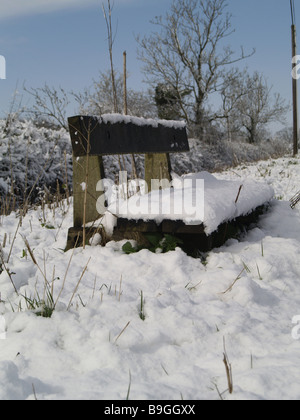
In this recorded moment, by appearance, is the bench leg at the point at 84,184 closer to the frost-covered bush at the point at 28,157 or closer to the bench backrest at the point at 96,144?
the bench backrest at the point at 96,144

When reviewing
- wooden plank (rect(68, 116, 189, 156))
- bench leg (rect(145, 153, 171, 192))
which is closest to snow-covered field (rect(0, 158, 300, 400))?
wooden plank (rect(68, 116, 189, 156))

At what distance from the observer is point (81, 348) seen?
1651 mm

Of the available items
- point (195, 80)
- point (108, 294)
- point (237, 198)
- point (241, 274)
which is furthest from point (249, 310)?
point (195, 80)

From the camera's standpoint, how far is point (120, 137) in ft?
11.2

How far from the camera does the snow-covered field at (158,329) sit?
1375 mm

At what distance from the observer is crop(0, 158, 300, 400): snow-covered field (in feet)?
4.51

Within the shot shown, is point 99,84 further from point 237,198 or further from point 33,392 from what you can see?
point 33,392

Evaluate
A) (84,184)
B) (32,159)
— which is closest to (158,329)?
(84,184)

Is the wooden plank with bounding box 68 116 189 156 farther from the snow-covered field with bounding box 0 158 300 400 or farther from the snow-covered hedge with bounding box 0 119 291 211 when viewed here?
the snow-covered hedge with bounding box 0 119 291 211

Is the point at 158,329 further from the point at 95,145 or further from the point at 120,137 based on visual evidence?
the point at 120,137

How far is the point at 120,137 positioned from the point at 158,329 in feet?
6.77

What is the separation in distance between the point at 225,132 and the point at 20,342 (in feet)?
82.8
